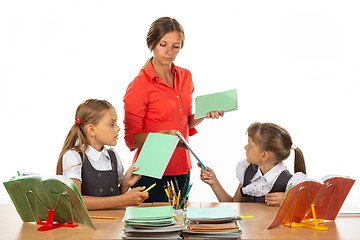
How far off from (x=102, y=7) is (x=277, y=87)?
1815 mm

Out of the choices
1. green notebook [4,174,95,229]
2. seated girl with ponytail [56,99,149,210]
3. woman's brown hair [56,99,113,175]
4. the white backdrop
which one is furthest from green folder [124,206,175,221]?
the white backdrop

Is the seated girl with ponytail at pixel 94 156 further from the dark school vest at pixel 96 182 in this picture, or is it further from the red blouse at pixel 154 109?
the red blouse at pixel 154 109

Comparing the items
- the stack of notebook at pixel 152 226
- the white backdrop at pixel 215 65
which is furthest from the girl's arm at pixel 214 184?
the white backdrop at pixel 215 65

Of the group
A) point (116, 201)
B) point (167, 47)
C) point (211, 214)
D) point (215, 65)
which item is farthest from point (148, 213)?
point (215, 65)

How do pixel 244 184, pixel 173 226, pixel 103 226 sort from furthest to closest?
pixel 244 184 → pixel 103 226 → pixel 173 226

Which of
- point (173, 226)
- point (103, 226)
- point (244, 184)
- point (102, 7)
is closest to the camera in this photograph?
point (173, 226)

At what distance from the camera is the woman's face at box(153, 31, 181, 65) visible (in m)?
2.67

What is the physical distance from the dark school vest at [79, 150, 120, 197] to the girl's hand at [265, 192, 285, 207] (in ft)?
2.40

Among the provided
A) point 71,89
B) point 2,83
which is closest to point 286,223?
point 71,89

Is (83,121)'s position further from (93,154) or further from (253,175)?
(253,175)

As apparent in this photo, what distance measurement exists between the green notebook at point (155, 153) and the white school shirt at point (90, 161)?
0.96 feet

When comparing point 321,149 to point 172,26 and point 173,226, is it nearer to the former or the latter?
point 172,26

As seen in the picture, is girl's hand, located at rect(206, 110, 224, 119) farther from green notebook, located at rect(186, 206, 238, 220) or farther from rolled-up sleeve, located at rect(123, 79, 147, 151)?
green notebook, located at rect(186, 206, 238, 220)

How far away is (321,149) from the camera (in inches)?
193
